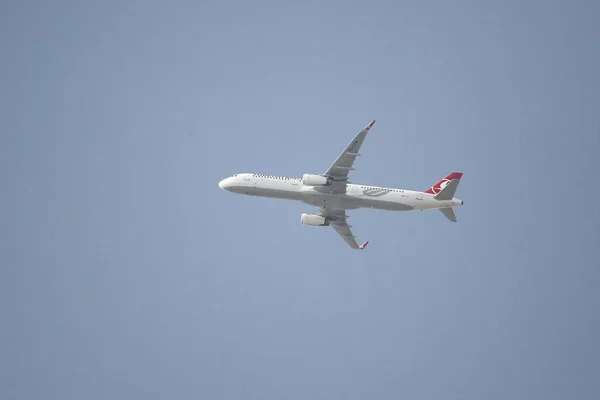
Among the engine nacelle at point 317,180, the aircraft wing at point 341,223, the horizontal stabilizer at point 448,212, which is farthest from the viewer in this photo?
the aircraft wing at point 341,223

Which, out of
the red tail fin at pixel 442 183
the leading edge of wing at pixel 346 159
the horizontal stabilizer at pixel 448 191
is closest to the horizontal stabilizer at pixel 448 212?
the horizontal stabilizer at pixel 448 191

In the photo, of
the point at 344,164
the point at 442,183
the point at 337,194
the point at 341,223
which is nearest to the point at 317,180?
the point at 337,194

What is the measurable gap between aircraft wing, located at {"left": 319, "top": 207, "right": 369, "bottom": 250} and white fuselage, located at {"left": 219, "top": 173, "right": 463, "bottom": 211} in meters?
4.08

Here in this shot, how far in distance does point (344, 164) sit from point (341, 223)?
44.8 feet

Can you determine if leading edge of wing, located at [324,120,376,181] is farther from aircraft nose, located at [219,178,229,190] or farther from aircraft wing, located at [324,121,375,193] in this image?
aircraft nose, located at [219,178,229,190]

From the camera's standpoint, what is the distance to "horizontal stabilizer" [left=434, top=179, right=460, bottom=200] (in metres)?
76.6

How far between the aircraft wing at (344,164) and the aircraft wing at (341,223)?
6.96 m

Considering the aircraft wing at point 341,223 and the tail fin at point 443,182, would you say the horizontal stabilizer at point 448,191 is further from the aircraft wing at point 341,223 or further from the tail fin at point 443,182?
the aircraft wing at point 341,223

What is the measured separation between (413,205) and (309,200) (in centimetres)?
1200

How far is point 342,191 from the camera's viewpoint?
7756 centimetres

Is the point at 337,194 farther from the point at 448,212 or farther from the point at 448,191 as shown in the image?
the point at 448,212

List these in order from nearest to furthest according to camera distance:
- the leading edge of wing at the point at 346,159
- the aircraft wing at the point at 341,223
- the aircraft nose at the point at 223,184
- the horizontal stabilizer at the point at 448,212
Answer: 1. the leading edge of wing at the point at 346,159
2. the horizontal stabilizer at the point at 448,212
3. the aircraft nose at the point at 223,184
4. the aircraft wing at the point at 341,223

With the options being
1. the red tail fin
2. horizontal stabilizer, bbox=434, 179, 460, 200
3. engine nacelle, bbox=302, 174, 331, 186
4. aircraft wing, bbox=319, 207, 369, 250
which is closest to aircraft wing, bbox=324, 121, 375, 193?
engine nacelle, bbox=302, 174, 331, 186

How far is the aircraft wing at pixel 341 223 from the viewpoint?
84469 millimetres
